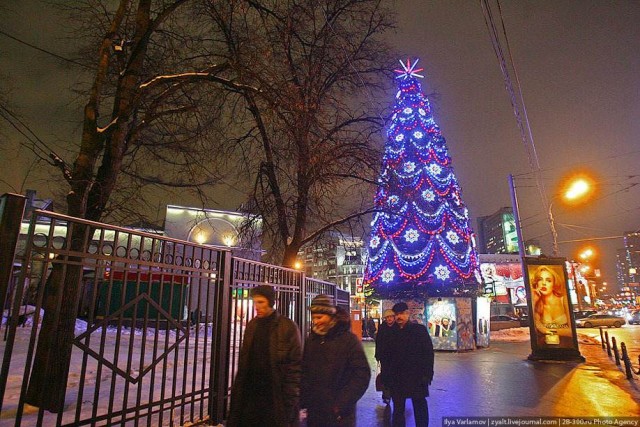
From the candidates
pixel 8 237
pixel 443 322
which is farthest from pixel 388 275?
pixel 8 237

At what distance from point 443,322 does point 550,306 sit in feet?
17.0

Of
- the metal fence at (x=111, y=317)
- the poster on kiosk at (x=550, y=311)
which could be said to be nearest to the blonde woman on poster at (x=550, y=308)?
the poster on kiosk at (x=550, y=311)

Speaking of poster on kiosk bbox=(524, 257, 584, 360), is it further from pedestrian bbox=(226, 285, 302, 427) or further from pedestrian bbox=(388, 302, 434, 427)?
pedestrian bbox=(226, 285, 302, 427)

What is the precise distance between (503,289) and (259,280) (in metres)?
61.7

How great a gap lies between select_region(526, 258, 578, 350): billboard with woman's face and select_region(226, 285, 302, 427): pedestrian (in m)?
12.8

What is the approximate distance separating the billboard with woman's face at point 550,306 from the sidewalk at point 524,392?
2.78 ft

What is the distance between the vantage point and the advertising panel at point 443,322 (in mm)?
17906

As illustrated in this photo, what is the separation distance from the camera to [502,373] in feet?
37.1

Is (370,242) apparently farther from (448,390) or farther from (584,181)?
(448,390)

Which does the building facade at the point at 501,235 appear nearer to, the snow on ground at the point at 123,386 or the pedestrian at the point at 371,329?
the pedestrian at the point at 371,329

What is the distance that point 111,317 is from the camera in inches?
158

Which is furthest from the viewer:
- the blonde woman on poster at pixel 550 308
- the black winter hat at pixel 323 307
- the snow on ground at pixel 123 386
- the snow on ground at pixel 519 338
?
the snow on ground at pixel 519 338

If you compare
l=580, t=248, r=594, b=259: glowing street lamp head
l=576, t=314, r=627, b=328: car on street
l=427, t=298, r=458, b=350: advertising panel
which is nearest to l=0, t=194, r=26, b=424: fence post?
l=427, t=298, r=458, b=350: advertising panel

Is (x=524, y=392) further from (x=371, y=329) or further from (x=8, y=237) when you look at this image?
(x=371, y=329)
